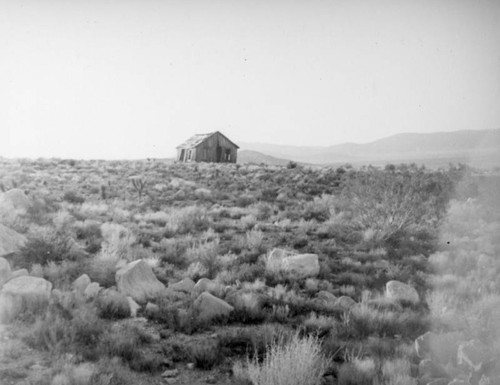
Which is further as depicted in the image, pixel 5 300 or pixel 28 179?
pixel 28 179

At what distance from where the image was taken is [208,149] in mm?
47438

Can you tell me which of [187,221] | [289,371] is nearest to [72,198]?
[187,221]

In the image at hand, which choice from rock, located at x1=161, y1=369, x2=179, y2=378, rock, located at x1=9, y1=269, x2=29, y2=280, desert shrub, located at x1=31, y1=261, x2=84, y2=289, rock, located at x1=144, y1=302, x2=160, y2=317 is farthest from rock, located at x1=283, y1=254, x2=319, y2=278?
rock, located at x1=9, y1=269, x2=29, y2=280

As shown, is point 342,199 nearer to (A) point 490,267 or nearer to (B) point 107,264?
(A) point 490,267

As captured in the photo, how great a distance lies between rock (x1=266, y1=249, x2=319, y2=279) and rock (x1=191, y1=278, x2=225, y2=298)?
1592 millimetres

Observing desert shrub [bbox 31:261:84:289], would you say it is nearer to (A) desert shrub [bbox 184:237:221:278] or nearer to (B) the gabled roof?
(A) desert shrub [bbox 184:237:221:278]

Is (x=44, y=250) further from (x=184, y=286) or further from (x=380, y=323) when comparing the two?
(x=380, y=323)

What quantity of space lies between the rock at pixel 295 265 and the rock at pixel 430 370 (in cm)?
A: 385

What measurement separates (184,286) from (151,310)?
1242 mm

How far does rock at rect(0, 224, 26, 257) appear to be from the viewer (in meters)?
8.14

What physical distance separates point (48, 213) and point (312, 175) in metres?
19.5

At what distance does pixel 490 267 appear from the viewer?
10.4m

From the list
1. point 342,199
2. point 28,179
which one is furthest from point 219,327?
point 28,179

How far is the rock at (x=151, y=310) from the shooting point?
6.72m
